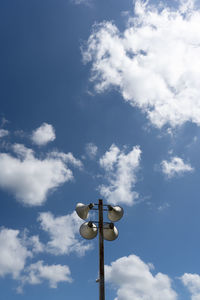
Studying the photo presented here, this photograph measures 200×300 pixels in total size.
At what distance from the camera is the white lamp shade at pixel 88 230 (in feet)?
39.5

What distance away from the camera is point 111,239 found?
41.1 ft

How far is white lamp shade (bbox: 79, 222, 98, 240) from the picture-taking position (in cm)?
1205

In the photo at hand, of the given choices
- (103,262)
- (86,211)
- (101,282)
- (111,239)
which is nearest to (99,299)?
(101,282)

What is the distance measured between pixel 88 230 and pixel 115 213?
4.54ft

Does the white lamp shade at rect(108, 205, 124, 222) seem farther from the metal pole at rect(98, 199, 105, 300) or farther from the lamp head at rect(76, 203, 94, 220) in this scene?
the lamp head at rect(76, 203, 94, 220)

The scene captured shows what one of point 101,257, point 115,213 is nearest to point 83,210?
point 115,213

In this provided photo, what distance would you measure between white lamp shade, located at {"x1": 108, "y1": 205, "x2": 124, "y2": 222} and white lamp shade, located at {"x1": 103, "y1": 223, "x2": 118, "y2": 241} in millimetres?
380

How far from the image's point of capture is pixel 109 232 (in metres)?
12.4

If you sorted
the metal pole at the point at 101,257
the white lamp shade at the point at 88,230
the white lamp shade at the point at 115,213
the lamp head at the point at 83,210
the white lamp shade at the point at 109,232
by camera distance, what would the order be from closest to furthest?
the metal pole at the point at 101,257, the white lamp shade at the point at 88,230, the lamp head at the point at 83,210, the white lamp shade at the point at 109,232, the white lamp shade at the point at 115,213

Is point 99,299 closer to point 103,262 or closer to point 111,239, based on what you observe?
point 103,262

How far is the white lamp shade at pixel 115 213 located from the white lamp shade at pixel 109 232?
38 cm

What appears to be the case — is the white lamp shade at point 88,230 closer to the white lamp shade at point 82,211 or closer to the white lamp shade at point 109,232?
the white lamp shade at point 82,211

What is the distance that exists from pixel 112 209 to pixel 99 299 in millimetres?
3474

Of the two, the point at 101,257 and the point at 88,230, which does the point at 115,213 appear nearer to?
the point at 88,230
